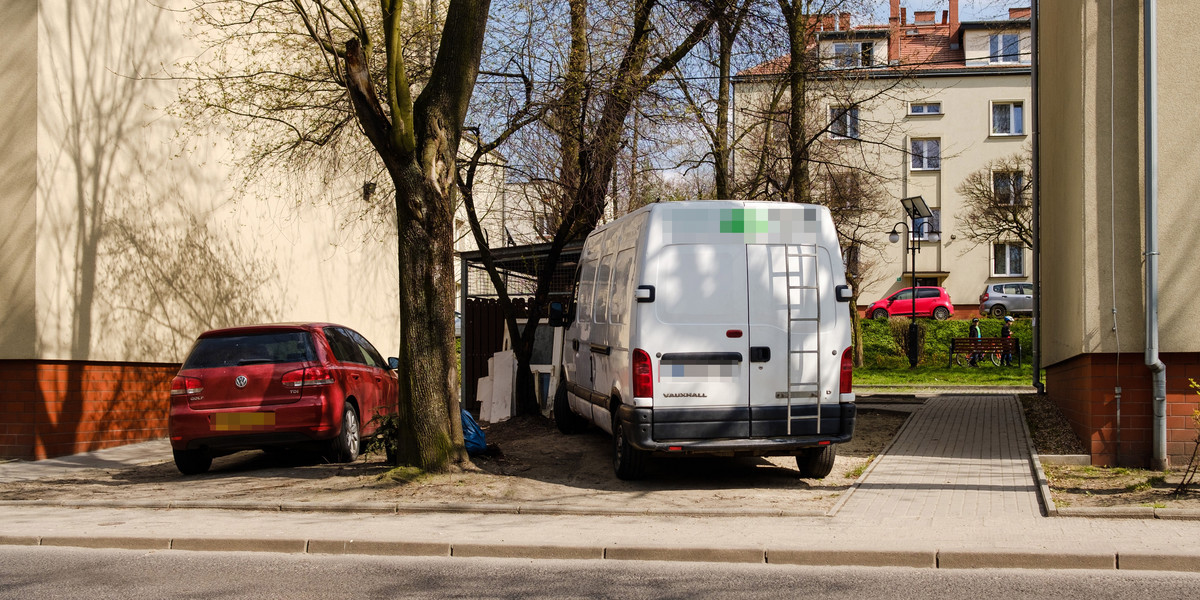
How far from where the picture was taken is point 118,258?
47.0ft

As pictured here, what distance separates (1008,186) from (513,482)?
35.1m

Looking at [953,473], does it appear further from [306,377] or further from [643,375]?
[306,377]

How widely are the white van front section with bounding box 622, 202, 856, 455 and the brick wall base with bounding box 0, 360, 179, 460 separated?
758 centimetres

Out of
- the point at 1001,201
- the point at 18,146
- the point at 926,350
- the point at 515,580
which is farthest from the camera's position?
the point at 1001,201

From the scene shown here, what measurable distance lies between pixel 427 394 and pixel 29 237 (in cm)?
602

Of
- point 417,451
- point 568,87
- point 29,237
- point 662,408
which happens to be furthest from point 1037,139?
point 29,237

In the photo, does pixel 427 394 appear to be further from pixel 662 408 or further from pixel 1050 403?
pixel 1050 403

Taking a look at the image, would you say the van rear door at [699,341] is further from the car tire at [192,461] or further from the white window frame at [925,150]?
the white window frame at [925,150]

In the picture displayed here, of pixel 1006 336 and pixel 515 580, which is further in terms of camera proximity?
pixel 1006 336

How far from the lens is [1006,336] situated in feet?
102

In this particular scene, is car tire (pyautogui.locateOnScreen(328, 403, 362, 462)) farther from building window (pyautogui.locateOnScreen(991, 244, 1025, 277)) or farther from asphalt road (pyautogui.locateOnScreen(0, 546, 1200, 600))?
building window (pyautogui.locateOnScreen(991, 244, 1025, 277))

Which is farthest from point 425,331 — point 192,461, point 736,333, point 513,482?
point 192,461

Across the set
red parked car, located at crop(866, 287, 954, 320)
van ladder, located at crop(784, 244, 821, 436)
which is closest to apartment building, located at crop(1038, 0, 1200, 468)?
van ladder, located at crop(784, 244, 821, 436)

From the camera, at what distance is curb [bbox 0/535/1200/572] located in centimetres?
666
